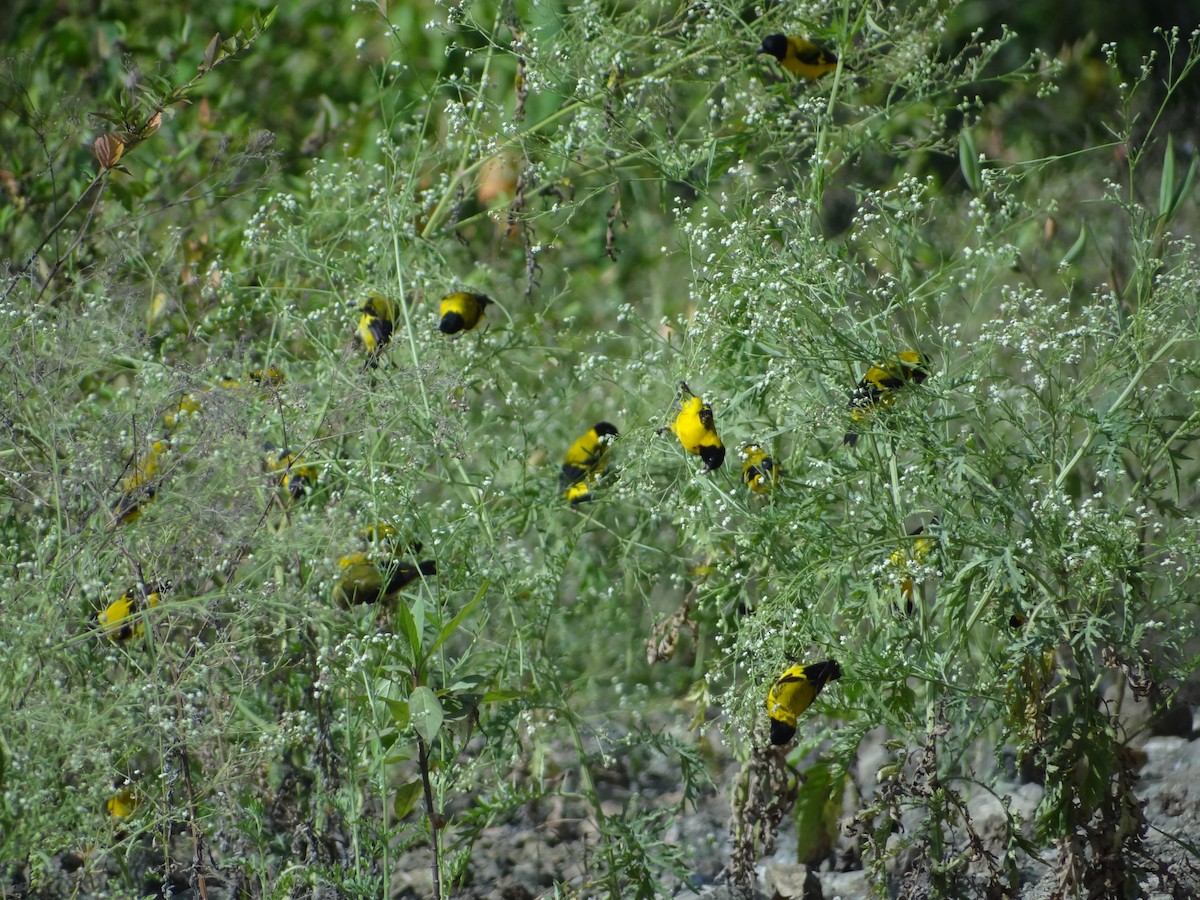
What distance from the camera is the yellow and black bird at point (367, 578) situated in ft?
8.99

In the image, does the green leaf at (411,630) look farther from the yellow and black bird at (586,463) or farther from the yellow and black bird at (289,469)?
the yellow and black bird at (586,463)

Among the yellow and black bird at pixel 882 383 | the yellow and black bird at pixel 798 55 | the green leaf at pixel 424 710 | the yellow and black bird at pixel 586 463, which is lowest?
the yellow and black bird at pixel 586 463

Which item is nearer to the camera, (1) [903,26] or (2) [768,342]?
(2) [768,342]

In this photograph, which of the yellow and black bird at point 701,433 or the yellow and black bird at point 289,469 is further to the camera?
the yellow and black bird at point 289,469

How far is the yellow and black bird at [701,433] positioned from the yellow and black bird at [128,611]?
3.40 feet

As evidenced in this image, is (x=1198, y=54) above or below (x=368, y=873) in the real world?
above

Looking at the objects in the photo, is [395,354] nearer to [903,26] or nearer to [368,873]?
[368,873]

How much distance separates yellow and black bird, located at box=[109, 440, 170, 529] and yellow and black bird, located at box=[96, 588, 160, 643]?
14 centimetres

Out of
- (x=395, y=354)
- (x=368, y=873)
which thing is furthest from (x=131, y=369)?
(x=368, y=873)

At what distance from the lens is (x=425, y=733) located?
7.34 feet

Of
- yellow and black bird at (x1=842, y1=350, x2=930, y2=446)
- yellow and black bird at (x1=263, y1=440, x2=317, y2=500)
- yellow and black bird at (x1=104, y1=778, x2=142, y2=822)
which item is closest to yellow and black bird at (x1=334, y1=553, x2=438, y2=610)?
yellow and black bird at (x1=263, y1=440, x2=317, y2=500)

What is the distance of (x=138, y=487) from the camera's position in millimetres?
2461

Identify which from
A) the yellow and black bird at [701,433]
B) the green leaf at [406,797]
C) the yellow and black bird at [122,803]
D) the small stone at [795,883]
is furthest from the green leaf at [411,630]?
the small stone at [795,883]

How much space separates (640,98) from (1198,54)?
1332mm
